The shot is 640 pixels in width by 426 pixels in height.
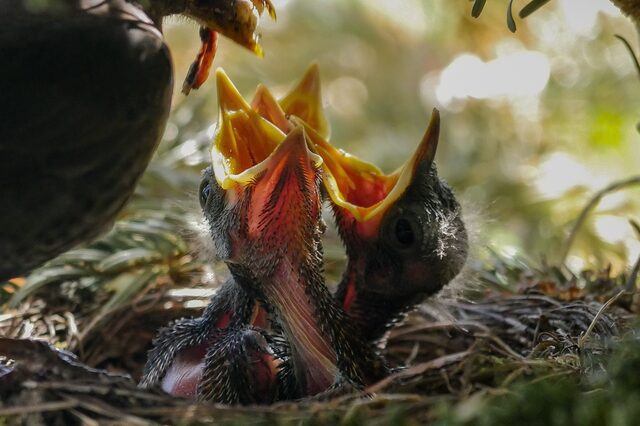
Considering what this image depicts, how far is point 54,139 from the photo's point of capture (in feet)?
3.08

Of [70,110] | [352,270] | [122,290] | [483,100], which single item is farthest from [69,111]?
[483,100]

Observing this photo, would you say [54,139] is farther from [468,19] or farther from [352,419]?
[468,19]

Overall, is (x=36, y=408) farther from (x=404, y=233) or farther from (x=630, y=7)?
(x=630, y=7)

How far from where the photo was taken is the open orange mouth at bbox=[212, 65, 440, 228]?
116 centimetres

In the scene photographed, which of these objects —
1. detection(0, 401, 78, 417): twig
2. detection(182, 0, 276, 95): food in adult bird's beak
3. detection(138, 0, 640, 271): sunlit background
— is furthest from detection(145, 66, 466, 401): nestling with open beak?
detection(138, 0, 640, 271): sunlit background

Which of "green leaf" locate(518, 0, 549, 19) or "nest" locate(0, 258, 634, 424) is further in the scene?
"green leaf" locate(518, 0, 549, 19)

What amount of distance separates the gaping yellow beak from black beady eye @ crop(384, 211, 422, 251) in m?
0.19

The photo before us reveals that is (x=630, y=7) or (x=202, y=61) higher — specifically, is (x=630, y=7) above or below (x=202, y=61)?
above

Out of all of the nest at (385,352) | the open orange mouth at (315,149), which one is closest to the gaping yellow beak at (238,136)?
the open orange mouth at (315,149)

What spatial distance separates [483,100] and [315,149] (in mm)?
1732

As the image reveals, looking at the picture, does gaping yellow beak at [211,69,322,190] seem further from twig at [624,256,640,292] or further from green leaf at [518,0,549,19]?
twig at [624,256,640,292]

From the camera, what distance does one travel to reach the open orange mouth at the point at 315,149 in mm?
1161

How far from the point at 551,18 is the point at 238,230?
70.4 inches

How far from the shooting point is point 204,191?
49.1 inches
